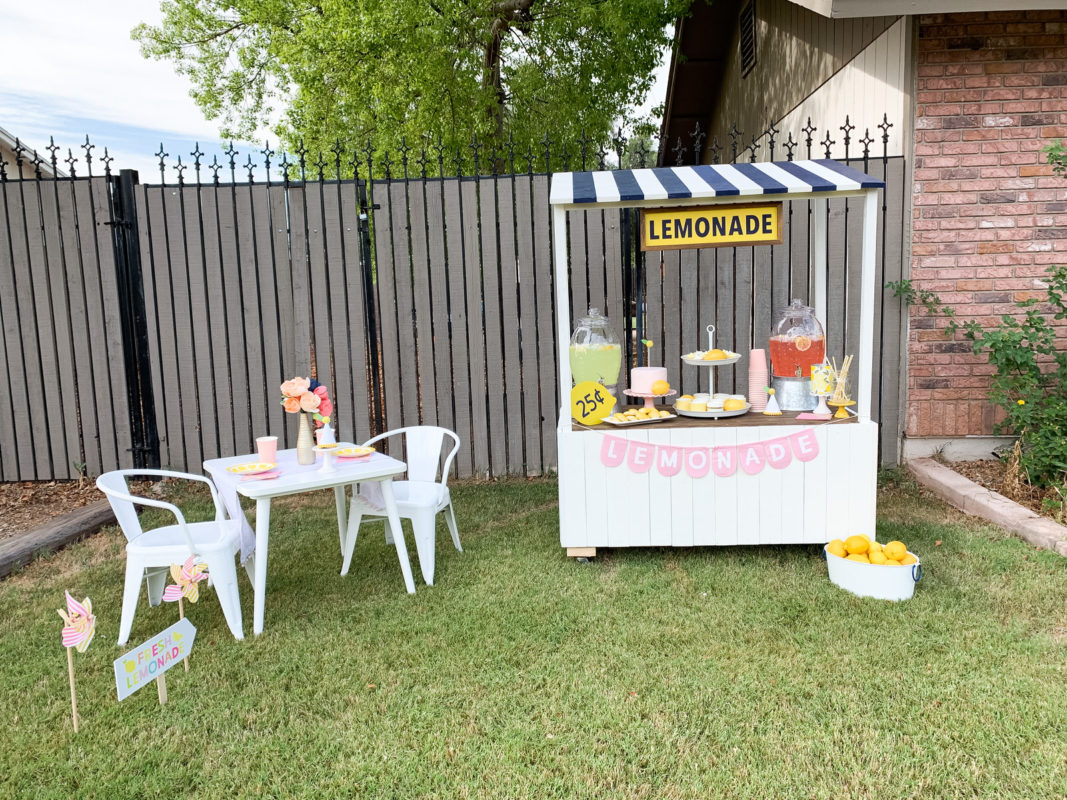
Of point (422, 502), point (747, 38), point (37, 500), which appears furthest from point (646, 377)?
point (747, 38)

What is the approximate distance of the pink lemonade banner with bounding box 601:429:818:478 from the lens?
4.11 m

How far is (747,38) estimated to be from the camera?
1001 cm

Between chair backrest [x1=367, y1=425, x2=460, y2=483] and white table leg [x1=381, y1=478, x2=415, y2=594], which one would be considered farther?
chair backrest [x1=367, y1=425, x2=460, y2=483]

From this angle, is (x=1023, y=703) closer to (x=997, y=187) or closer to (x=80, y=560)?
(x=997, y=187)

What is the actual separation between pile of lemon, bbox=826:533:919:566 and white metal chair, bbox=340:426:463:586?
203 centimetres

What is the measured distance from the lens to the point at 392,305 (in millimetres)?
6035

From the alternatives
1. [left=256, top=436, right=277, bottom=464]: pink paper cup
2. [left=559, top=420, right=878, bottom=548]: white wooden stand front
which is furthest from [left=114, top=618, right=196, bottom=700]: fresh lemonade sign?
[left=559, top=420, right=878, bottom=548]: white wooden stand front

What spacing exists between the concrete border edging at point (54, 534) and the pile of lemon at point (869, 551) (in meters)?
4.52

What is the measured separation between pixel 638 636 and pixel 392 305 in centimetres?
355

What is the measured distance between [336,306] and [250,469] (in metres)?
2.51

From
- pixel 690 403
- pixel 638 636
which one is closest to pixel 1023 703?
pixel 638 636

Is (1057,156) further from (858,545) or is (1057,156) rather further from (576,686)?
(576,686)

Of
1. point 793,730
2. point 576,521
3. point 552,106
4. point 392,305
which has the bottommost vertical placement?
point 793,730

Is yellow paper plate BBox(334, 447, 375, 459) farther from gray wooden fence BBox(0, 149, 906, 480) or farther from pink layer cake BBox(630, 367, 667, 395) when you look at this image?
gray wooden fence BBox(0, 149, 906, 480)
